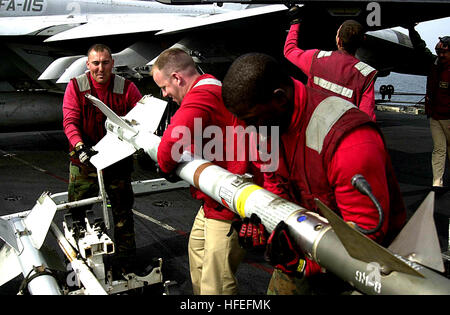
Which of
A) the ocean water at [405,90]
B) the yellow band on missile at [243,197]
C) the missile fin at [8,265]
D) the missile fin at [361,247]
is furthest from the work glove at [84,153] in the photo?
the ocean water at [405,90]

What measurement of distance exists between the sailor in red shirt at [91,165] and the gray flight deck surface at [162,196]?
16.6 inches

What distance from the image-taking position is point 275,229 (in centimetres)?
165

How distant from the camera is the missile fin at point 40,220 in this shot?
3.03 m

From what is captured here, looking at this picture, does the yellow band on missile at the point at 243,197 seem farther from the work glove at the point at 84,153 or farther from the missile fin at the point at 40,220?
the work glove at the point at 84,153

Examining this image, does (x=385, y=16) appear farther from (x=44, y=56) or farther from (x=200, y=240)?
(x=44, y=56)

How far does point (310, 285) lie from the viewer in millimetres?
1995

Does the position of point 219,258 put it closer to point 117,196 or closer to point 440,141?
point 117,196

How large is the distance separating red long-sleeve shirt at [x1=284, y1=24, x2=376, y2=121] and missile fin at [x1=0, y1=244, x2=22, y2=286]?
A: 292 centimetres

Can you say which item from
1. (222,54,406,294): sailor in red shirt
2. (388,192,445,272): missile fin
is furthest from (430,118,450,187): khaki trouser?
(388,192,445,272): missile fin

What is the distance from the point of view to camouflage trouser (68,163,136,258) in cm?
380

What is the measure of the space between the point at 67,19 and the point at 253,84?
345 inches

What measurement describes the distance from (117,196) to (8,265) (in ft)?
3.50

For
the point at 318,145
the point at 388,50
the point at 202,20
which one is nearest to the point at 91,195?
the point at 318,145

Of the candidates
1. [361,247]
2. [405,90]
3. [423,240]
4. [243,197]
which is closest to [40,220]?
[243,197]
